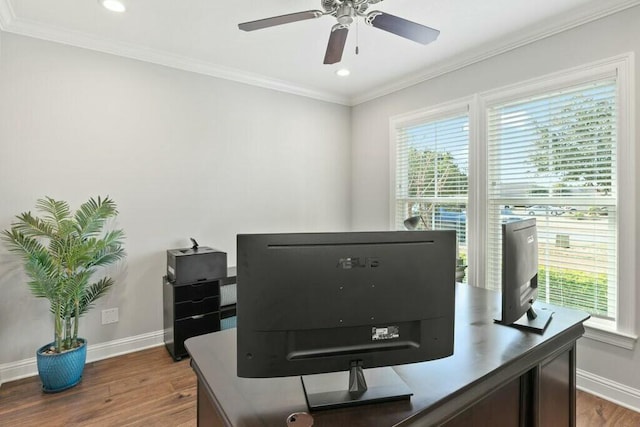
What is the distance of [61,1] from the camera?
233cm

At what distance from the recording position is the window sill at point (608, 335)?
2.25 meters

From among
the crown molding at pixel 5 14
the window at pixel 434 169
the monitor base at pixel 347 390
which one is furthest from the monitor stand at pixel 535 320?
the crown molding at pixel 5 14

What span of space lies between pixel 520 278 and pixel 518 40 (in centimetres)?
226

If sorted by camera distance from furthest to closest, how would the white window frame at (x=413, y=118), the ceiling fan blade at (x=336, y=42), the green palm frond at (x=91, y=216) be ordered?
the white window frame at (x=413, y=118) → the green palm frond at (x=91, y=216) → the ceiling fan blade at (x=336, y=42)

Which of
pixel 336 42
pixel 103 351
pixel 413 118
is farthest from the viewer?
pixel 413 118

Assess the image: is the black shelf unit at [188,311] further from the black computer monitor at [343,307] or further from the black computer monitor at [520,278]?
the black computer monitor at [520,278]

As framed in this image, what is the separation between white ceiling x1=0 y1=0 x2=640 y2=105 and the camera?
2.37 metres

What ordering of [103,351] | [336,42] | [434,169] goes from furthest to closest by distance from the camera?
[434,169] < [103,351] < [336,42]

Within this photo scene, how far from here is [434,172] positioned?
143 inches

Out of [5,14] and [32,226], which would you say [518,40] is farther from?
[32,226]

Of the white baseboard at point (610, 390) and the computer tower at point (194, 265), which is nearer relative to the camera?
the white baseboard at point (610, 390)

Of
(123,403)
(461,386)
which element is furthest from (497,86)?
(123,403)

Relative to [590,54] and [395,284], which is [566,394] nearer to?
[395,284]

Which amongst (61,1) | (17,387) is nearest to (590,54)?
(61,1)
